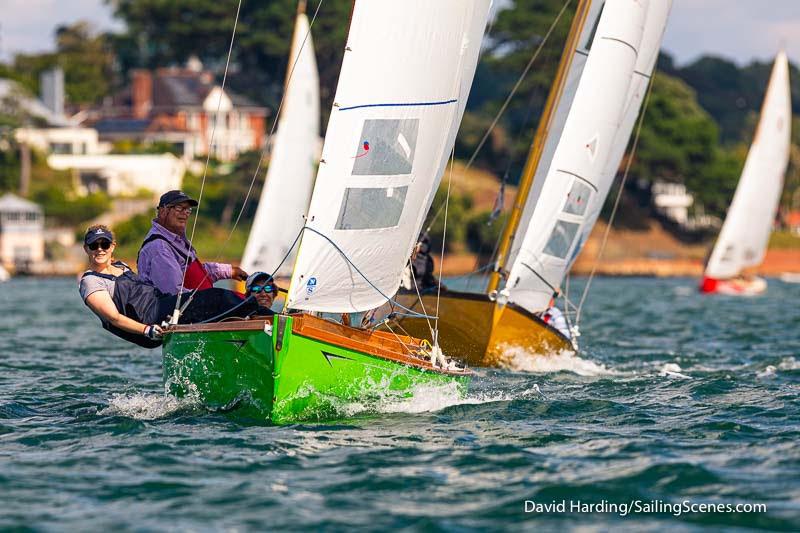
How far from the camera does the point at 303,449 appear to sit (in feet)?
34.4

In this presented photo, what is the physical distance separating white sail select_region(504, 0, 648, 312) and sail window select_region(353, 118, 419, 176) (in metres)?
6.57

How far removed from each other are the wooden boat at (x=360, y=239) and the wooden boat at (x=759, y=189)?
33472 millimetres

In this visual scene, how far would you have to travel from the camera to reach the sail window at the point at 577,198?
1939cm

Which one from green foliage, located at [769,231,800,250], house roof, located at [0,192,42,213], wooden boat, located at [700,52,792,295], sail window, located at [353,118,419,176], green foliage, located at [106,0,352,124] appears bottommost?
house roof, located at [0,192,42,213]

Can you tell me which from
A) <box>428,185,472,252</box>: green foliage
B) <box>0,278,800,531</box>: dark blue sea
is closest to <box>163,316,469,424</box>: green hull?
<box>0,278,800,531</box>: dark blue sea

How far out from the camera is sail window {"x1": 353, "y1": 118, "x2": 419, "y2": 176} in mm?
12016

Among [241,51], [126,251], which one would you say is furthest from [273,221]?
[241,51]

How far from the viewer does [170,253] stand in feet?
39.9

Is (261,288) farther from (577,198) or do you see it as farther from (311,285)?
(577,198)

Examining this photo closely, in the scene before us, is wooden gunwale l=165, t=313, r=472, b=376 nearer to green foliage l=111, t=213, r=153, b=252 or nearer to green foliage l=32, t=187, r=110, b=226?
green foliage l=111, t=213, r=153, b=252

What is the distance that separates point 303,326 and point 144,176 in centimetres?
7421

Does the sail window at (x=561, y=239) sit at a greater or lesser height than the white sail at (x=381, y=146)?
lesser

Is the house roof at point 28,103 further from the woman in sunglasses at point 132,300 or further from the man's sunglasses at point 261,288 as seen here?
the man's sunglasses at point 261,288

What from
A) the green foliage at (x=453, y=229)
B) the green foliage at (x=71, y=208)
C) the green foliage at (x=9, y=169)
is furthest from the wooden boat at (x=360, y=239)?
the green foliage at (x=9, y=169)
